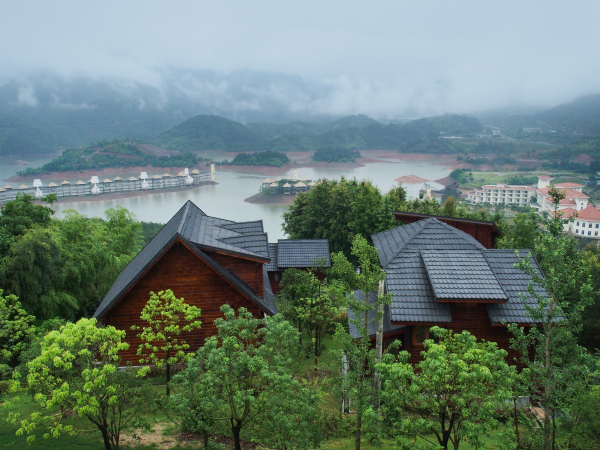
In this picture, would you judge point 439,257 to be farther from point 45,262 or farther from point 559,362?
point 45,262

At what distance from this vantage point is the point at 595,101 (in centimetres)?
19838

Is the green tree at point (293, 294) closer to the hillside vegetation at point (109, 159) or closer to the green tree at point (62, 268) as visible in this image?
the green tree at point (62, 268)

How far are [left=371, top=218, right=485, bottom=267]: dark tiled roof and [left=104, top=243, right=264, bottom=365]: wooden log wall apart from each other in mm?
4370

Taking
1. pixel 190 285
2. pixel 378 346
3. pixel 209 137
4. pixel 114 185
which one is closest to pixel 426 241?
pixel 378 346

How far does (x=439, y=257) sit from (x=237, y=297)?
5307mm

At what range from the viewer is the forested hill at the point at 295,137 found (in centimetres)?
11512

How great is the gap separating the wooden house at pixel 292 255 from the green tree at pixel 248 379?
12.4 meters

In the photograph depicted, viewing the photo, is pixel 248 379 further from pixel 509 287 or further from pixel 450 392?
pixel 509 287

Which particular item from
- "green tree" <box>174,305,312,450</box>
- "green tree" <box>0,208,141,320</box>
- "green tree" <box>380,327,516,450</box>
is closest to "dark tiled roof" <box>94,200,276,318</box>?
"green tree" <box>0,208,141,320</box>

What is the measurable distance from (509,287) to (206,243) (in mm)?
7583

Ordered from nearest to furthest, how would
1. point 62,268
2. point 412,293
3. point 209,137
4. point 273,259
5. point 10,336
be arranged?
point 10,336 < point 412,293 < point 62,268 < point 273,259 < point 209,137

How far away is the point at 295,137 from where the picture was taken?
123250mm

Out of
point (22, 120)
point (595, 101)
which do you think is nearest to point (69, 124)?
point (22, 120)

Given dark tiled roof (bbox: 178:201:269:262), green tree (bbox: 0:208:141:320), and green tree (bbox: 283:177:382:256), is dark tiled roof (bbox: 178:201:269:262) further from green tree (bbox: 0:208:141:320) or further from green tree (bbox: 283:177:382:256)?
green tree (bbox: 283:177:382:256)
